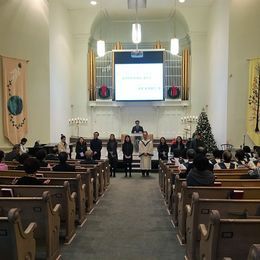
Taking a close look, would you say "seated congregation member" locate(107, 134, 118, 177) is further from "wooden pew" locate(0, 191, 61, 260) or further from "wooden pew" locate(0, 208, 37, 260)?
"wooden pew" locate(0, 208, 37, 260)

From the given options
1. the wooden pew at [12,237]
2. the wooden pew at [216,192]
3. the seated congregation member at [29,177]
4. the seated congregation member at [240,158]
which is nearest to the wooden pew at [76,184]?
the seated congregation member at [29,177]

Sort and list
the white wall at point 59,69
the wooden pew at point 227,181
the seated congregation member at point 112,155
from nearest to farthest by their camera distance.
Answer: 1. the wooden pew at point 227,181
2. the seated congregation member at point 112,155
3. the white wall at point 59,69

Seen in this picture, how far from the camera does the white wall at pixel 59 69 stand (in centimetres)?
1164

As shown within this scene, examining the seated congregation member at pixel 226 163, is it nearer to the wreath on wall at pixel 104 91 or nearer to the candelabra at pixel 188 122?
the candelabra at pixel 188 122

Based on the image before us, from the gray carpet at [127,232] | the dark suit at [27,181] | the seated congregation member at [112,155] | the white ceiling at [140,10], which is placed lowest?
the gray carpet at [127,232]

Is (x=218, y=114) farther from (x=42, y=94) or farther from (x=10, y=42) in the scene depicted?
(x=10, y=42)

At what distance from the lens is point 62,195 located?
4031 mm

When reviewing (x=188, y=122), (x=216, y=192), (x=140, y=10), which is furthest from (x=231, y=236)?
(x=140, y=10)

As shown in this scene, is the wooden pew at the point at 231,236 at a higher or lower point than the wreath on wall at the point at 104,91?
lower

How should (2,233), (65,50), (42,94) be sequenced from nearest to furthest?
(2,233), (42,94), (65,50)

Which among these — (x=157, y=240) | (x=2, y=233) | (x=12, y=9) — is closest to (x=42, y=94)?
(x=12, y=9)

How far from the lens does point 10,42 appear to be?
884 cm

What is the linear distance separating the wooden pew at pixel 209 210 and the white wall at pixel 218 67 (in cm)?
711

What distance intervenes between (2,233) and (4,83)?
261 inches
